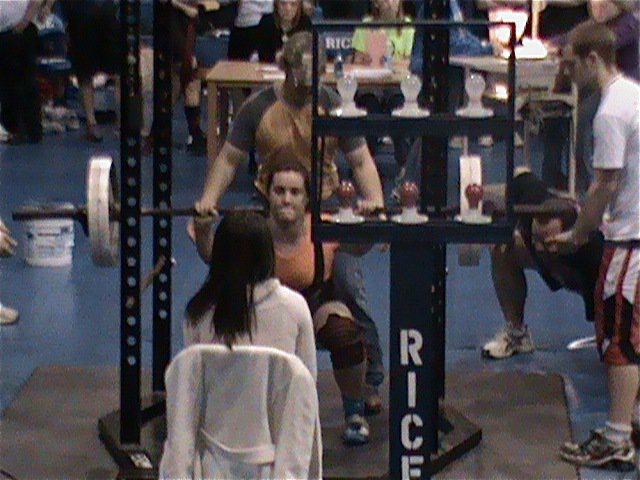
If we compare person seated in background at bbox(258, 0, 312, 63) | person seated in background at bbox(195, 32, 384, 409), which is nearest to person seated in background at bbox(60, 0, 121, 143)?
person seated in background at bbox(258, 0, 312, 63)

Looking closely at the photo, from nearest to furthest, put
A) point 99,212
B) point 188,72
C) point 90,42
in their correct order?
point 99,212 < point 188,72 < point 90,42

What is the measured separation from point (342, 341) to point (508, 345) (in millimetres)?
1317

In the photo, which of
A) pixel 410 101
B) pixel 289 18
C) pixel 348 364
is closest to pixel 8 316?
pixel 348 364

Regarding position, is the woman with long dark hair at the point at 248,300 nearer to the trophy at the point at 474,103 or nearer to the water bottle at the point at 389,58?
the trophy at the point at 474,103

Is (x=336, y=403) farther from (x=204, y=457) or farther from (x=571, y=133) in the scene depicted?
(x=571, y=133)

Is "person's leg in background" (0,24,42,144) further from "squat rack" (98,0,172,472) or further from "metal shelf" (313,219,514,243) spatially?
"metal shelf" (313,219,514,243)

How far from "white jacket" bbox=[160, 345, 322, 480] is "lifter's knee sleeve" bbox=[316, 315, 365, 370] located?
1.59 m

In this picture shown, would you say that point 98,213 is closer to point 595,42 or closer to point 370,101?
point 595,42

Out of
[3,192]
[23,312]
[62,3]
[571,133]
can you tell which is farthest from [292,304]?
[62,3]

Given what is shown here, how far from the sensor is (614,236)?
189 inches

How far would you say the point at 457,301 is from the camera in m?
6.98

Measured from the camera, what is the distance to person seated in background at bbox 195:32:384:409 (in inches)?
196

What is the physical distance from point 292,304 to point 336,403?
206 centimetres

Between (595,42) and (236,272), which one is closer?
(236,272)
